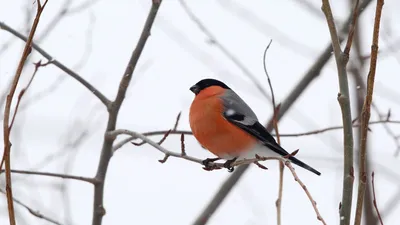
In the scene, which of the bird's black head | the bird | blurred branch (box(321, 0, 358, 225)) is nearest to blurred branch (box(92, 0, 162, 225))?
the bird

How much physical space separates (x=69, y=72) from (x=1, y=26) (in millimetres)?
352

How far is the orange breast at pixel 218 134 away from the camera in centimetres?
305

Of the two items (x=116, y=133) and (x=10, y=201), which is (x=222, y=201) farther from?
(x=10, y=201)

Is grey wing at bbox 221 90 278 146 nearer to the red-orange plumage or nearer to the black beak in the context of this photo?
the red-orange plumage

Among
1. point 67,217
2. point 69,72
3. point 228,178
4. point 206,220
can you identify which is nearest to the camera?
point 69,72

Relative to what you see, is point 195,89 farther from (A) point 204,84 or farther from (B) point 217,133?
(B) point 217,133

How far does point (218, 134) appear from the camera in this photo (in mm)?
3076

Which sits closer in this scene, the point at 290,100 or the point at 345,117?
the point at 345,117

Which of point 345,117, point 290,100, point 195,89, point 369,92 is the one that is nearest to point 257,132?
point 290,100

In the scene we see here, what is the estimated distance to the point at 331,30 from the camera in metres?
1.38

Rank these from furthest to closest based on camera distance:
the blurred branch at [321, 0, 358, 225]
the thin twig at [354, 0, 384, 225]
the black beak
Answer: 1. the black beak
2. the blurred branch at [321, 0, 358, 225]
3. the thin twig at [354, 0, 384, 225]

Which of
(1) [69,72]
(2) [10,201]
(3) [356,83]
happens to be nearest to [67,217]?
(1) [69,72]

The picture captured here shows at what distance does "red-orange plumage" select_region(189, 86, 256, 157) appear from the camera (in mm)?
3053

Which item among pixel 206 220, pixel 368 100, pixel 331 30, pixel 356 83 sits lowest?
pixel 368 100
